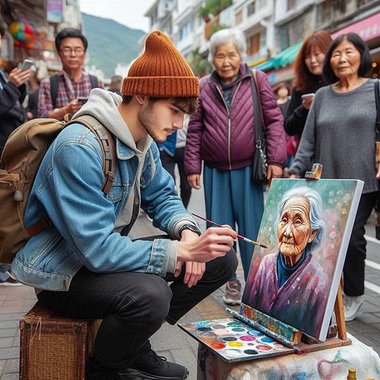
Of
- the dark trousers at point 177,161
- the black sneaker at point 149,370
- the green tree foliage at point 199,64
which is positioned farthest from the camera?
the green tree foliage at point 199,64

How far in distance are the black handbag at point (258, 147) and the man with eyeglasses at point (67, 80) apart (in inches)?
53.8

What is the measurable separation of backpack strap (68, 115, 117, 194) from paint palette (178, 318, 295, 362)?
69 cm

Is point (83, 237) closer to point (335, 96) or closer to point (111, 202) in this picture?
point (111, 202)

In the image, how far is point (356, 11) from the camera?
13.6 metres

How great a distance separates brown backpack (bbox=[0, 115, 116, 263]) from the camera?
5.72 ft

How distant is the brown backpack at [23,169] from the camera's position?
68.6 inches

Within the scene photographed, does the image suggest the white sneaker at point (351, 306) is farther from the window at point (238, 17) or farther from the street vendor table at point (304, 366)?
the window at point (238, 17)

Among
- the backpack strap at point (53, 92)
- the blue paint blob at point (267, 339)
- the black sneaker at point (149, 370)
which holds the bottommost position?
the black sneaker at point (149, 370)

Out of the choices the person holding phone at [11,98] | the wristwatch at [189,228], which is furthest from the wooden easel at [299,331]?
the person holding phone at [11,98]

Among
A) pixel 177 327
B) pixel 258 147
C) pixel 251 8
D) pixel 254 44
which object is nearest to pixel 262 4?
pixel 251 8

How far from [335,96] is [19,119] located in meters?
2.25

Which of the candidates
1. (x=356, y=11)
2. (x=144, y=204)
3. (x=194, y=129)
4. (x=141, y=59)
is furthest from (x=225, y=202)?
(x=356, y=11)

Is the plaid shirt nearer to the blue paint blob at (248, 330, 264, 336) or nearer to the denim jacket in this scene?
the denim jacket

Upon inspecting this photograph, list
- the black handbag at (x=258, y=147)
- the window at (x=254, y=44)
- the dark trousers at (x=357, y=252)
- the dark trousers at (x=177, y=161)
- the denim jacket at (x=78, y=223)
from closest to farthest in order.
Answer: the denim jacket at (x=78, y=223), the dark trousers at (x=357, y=252), the black handbag at (x=258, y=147), the dark trousers at (x=177, y=161), the window at (x=254, y=44)
